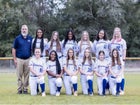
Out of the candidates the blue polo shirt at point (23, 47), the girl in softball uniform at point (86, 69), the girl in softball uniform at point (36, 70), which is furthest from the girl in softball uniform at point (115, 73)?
the blue polo shirt at point (23, 47)

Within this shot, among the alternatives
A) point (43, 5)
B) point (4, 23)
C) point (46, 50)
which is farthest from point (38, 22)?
point (46, 50)

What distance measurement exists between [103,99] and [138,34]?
96.7 ft

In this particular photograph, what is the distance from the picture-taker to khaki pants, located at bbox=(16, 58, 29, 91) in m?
13.2

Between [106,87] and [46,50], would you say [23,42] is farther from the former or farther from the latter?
[106,87]

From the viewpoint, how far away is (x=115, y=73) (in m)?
12.9

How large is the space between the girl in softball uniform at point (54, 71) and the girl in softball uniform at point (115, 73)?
1.42 meters

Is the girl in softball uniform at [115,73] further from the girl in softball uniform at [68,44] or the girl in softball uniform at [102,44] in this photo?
the girl in softball uniform at [68,44]

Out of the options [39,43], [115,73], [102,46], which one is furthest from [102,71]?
[39,43]

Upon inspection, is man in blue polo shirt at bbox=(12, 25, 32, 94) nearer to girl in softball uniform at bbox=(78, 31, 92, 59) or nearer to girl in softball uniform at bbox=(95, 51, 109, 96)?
girl in softball uniform at bbox=(78, 31, 92, 59)

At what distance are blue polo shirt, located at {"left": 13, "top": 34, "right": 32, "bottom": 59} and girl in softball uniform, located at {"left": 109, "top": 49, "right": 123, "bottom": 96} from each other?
2358 millimetres

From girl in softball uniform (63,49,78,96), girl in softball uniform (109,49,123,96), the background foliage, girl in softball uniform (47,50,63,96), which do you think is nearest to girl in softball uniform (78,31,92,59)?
girl in softball uniform (63,49,78,96)

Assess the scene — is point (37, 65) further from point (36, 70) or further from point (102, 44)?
point (102, 44)

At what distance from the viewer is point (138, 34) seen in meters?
40.7

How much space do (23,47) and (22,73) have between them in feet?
2.54
